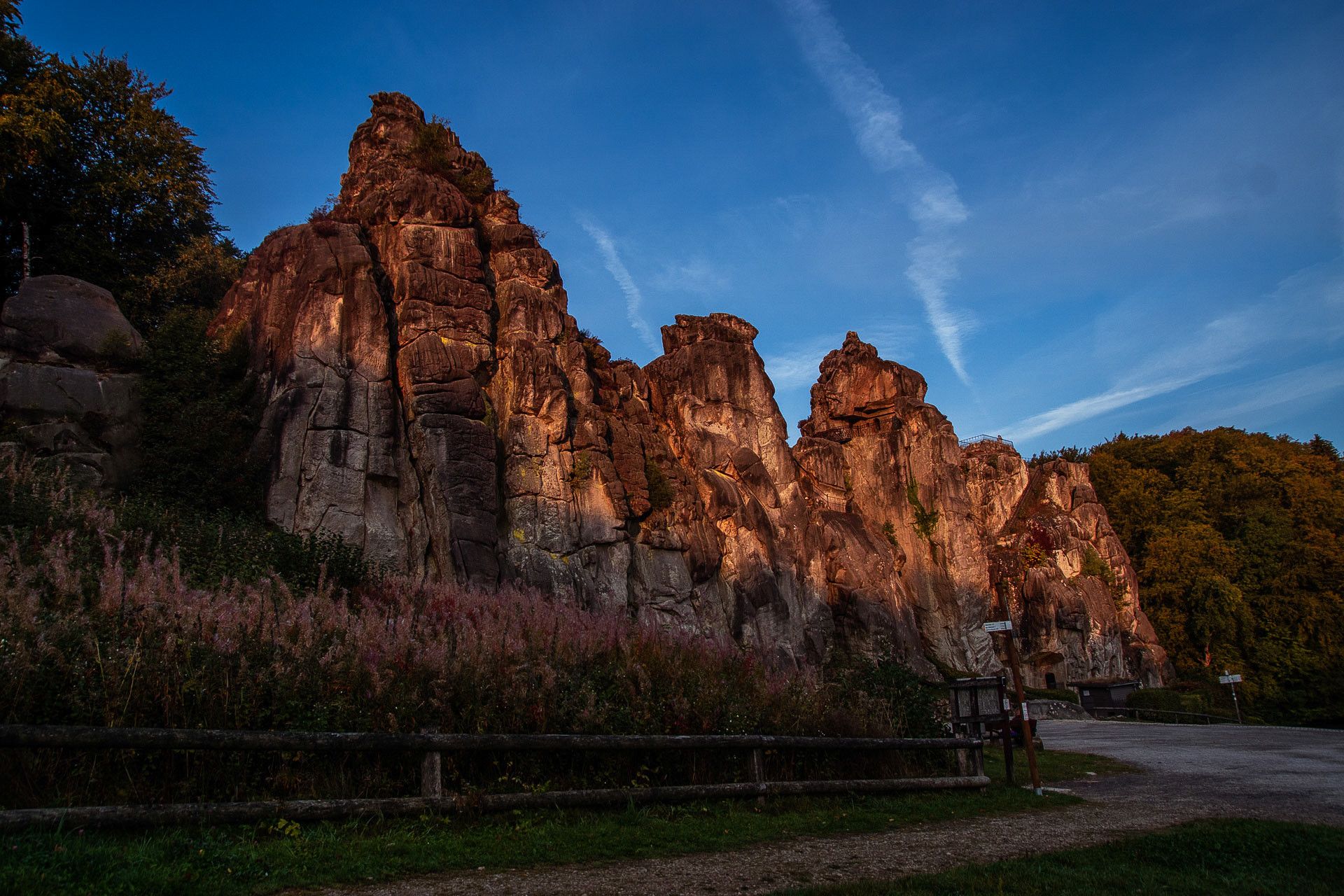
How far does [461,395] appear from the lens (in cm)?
2955

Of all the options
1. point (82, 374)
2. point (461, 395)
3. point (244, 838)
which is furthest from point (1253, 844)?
point (82, 374)

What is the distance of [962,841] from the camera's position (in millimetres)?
9219

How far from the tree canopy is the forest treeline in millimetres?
62663

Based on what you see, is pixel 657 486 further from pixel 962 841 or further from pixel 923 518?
pixel 962 841

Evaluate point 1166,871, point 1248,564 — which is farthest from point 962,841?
point 1248,564

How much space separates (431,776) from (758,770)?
4080 mm

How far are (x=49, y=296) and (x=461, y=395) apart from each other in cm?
1155

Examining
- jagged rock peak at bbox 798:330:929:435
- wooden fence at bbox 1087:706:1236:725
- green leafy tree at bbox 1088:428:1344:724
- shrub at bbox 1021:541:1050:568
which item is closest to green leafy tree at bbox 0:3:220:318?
jagged rock peak at bbox 798:330:929:435

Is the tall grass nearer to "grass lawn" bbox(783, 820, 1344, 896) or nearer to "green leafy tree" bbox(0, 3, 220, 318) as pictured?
"grass lawn" bbox(783, 820, 1344, 896)

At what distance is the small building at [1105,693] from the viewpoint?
165 ft

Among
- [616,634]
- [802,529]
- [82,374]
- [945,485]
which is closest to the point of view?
[616,634]

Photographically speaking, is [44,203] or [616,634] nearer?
[616,634]

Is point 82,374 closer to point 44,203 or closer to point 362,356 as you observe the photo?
point 362,356

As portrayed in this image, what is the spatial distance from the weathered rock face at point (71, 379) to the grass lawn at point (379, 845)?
17.2 m
